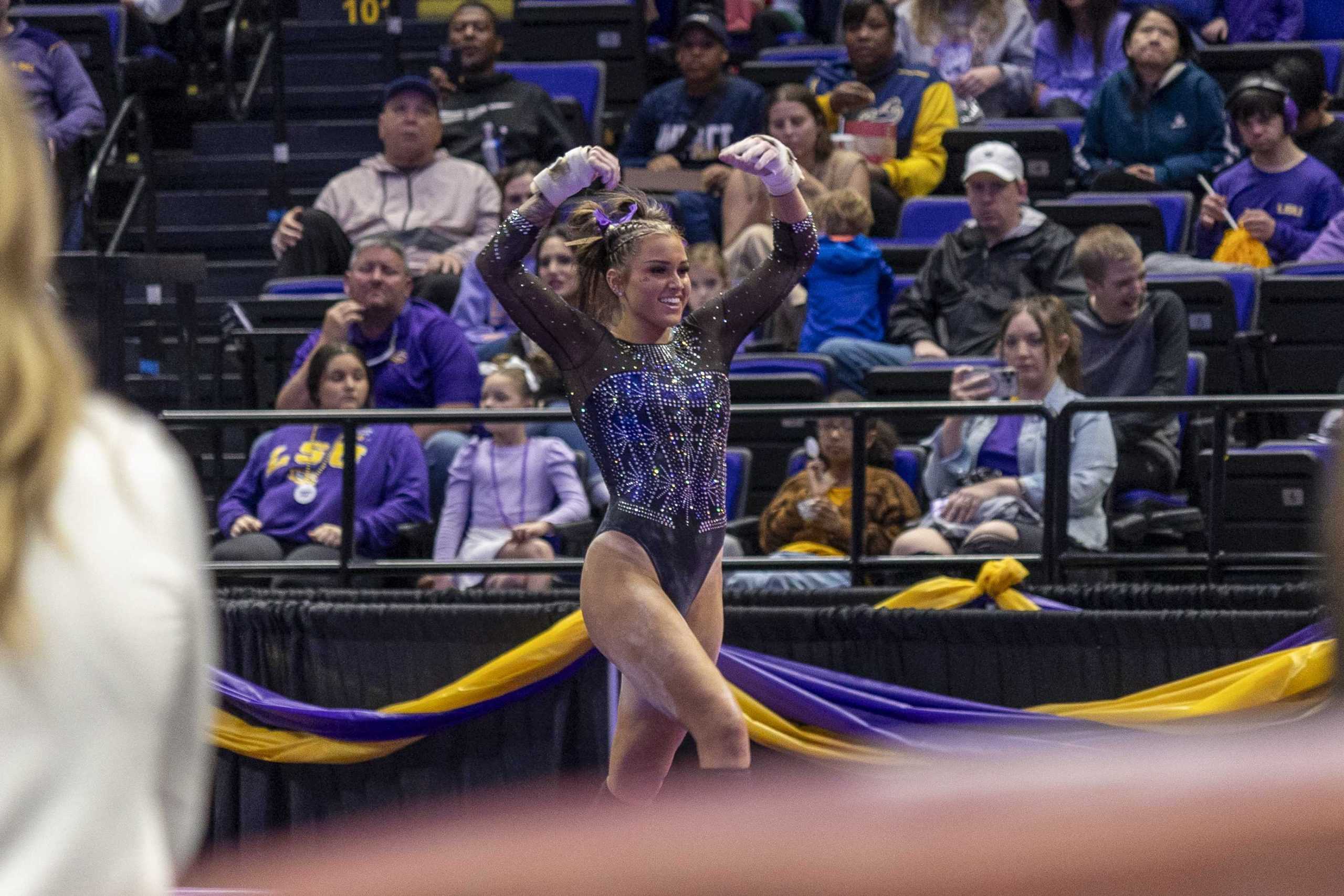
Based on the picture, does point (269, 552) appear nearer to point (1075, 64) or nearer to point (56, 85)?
point (56, 85)

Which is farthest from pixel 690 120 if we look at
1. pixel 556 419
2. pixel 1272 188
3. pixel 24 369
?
pixel 24 369

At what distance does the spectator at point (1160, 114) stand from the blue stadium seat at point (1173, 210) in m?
0.26

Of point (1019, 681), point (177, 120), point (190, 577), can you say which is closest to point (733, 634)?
point (1019, 681)

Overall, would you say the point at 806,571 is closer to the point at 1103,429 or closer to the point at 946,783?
the point at 1103,429

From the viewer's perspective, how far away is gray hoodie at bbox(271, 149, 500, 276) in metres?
8.73

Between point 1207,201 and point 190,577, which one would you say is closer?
point 190,577

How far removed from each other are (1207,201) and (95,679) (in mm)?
7449

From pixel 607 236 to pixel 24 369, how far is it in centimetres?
377

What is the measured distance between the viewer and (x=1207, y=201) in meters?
8.03

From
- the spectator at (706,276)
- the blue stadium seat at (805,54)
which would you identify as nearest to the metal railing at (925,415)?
the spectator at (706,276)

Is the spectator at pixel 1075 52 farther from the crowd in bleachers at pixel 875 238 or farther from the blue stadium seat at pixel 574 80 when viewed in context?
the blue stadium seat at pixel 574 80

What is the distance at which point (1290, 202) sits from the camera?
8039 mm

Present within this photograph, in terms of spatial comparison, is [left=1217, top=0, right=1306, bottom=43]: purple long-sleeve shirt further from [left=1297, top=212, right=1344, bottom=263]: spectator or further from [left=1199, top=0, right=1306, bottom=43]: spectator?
[left=1297, top=212, right=1344, bottom=263]: spectator

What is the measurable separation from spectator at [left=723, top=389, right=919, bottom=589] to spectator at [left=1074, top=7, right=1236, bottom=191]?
281 cm
